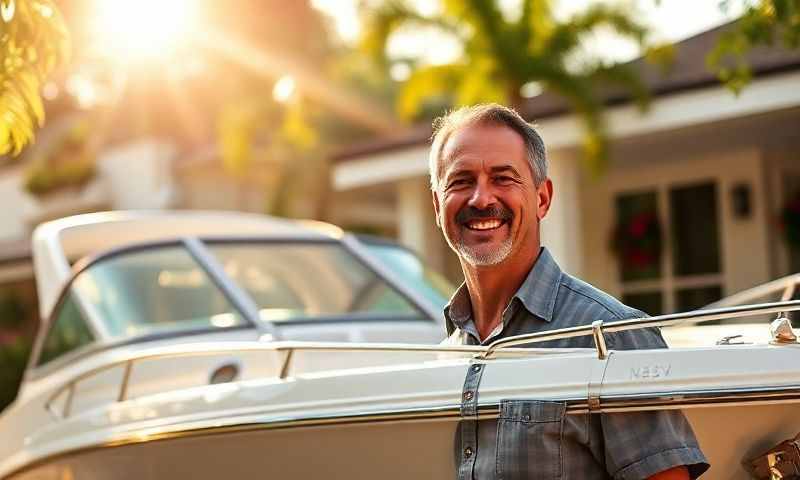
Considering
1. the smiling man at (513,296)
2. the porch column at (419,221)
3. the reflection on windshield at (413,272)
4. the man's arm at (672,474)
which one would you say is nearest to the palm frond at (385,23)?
the porch column at (419,221)

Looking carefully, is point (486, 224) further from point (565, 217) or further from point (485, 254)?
point (565, 217)

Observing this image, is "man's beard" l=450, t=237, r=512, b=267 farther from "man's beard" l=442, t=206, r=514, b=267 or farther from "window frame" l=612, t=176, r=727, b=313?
"window frame" l=612, t=176, r=727, b=313

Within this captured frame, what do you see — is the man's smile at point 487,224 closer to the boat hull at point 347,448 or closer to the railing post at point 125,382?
the boat hull at point 347,448

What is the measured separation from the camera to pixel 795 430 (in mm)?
2613

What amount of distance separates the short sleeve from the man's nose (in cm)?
57

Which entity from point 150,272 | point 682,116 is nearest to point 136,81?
point 682,116

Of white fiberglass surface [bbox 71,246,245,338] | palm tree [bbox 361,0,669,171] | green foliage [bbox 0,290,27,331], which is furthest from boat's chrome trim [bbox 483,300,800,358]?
green foliage [bbox 0,290,27,331]

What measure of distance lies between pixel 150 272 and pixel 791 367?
3.74 meters

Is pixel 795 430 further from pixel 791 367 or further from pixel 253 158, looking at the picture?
pixel 253 158

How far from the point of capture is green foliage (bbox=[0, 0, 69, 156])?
4.42m

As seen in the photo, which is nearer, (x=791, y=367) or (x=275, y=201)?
(x=791, y=367)

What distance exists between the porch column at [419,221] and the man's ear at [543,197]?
36.8 feet

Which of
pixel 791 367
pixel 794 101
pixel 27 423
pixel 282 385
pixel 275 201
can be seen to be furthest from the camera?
pixel 275 201

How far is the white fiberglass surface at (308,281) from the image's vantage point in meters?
5.84
